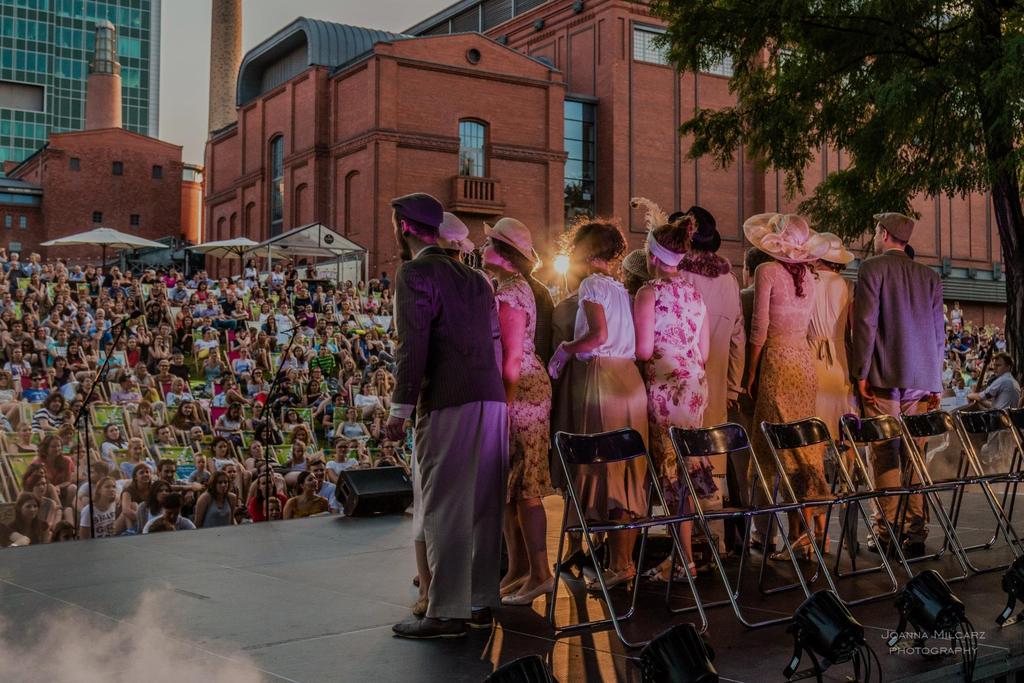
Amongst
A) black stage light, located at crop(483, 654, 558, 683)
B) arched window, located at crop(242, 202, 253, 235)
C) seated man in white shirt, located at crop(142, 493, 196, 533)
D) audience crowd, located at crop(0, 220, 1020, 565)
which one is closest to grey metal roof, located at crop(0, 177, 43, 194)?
arched window, located at crop(242, 202, 253, 235)

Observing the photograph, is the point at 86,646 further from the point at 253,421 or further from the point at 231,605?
the point at 253,421

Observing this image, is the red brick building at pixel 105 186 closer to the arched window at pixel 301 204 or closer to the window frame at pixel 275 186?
the window frame at pixel 275 186

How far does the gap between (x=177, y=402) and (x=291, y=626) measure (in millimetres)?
9649

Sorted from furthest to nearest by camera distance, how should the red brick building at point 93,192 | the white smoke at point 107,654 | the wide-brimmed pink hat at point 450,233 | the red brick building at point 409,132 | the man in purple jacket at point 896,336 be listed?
the red brick building at point 93,192 → the red brick building at point 409,132 → the man in purple jacket at point 896,336 → the wide-brimmed pink hat at point 450,233 → the white smoke at point 107,654

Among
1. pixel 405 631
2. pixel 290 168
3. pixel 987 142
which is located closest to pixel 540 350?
pixel 405 631

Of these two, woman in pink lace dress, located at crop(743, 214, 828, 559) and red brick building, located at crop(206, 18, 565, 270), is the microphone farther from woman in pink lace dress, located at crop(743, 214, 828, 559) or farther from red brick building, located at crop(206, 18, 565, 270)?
red brick building, located at crop(206, 18, 565, 270)

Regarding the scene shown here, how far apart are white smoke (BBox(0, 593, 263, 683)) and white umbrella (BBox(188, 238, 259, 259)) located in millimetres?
25875

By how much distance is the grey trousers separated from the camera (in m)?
4.66

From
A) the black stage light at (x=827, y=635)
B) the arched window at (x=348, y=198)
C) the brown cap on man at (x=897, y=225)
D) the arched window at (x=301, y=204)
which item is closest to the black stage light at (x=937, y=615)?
the black stage light at (x=827, y=635)

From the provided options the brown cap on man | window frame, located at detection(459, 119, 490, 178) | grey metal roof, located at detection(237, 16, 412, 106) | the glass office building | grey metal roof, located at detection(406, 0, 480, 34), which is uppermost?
the glass office building

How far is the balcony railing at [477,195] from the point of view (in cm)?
3469

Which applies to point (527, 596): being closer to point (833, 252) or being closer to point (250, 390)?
point (833, 252)

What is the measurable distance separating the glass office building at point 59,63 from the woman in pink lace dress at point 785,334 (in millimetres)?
93743

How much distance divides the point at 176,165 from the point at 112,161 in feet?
11.0
